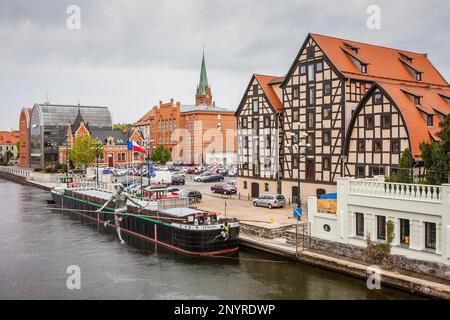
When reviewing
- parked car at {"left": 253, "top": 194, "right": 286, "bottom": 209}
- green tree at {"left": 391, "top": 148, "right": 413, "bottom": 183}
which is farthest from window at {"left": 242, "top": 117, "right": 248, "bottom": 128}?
green tree at {"left": 391, "top": 148, "right": 413, "bottom": 183}

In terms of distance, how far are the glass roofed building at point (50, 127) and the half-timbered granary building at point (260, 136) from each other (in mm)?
83528

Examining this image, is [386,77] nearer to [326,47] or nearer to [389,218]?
[326,47]

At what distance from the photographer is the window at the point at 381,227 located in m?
27.1

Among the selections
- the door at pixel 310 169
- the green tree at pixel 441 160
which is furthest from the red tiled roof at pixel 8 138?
the green tree at pixel 441 160

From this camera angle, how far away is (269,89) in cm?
5222

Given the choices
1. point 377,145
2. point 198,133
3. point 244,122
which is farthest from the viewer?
point 198,133

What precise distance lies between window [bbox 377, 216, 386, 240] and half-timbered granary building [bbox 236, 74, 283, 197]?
23121 mm

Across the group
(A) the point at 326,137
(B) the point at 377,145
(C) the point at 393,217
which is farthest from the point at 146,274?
(A) the point at 326,137

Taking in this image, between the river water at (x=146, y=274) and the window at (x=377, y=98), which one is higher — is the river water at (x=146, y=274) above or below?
below

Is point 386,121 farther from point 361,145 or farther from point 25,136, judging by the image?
point 25,136

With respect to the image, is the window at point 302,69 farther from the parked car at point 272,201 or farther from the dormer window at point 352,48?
the parked car at point 272,201

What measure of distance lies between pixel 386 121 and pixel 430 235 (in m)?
15.9

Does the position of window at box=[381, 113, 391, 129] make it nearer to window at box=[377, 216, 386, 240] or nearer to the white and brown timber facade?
the white and brown timber facade

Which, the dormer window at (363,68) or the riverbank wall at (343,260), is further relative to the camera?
the dormer window at (363,68)
